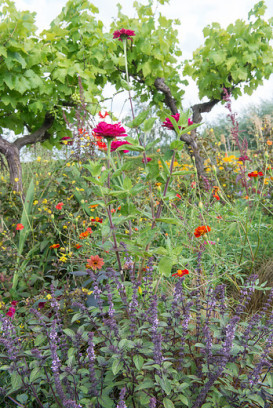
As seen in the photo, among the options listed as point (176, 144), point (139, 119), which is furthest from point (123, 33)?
point (176, 144)

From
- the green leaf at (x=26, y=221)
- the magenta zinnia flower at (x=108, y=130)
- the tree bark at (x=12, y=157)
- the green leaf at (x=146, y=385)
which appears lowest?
the green leaf at (x=146, y=385)

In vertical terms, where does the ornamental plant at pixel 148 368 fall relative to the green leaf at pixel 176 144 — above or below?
below

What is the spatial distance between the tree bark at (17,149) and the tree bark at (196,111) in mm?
1805

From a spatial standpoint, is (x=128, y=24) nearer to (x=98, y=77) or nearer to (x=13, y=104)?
(x=98, y=77)

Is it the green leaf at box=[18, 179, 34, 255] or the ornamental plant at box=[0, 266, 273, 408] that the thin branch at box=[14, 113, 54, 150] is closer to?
the green leaf at box=[18, 179, 34, 255]

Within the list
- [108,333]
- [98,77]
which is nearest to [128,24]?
[98,77]

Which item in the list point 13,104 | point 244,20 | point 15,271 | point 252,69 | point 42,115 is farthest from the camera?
point 252,69

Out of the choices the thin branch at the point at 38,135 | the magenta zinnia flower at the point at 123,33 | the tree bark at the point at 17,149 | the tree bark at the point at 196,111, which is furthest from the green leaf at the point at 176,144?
the thin branch at the point at 38,135

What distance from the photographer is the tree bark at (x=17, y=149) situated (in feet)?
13.5

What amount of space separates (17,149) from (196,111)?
3240mm

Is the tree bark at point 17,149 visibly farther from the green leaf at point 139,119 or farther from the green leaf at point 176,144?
the green leaf at point 176,144

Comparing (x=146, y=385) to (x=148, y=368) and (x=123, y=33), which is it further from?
(x=123, y=33)

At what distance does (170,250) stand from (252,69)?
532cm

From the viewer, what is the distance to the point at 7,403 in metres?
1.62
